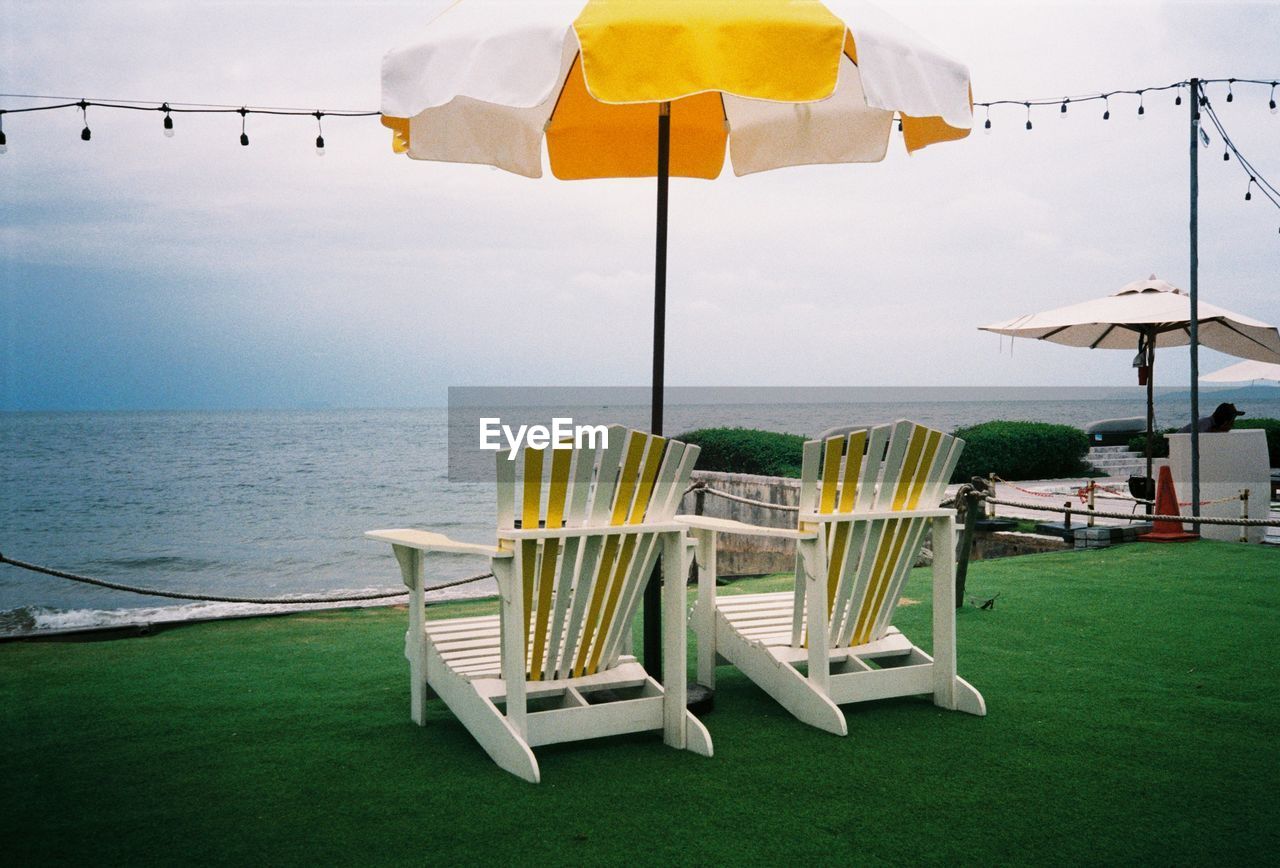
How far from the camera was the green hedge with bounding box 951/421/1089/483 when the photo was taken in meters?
18.1

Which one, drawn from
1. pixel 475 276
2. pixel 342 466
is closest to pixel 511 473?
pixel 342 466

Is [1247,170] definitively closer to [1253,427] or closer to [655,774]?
[655,774]

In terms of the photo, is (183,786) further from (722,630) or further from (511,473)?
(722,630)

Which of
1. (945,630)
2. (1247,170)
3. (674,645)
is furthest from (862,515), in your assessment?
(1247,170)

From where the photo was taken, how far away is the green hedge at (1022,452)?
712 inches

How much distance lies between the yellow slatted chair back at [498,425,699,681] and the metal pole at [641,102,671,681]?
1.34 ft

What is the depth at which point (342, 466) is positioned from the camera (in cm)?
5197

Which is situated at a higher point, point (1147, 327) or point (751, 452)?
point (1147, 327)

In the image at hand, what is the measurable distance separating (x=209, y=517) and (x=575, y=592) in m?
33.6

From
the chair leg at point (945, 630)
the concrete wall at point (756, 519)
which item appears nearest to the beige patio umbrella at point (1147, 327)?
the concrete wall at point (756, 519)

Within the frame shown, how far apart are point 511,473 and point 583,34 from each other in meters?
1.34

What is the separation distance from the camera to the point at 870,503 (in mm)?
3369

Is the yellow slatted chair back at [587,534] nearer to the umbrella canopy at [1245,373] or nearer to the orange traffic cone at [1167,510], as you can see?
the orange traffic cone at [1167,510]

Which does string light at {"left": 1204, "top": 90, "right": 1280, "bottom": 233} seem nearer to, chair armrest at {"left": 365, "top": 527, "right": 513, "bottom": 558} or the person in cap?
the person in cap
